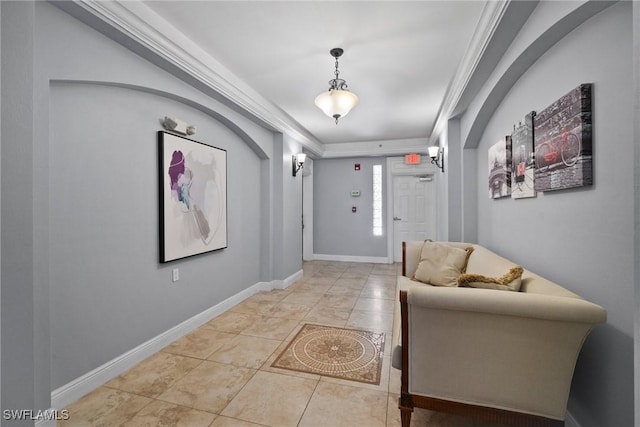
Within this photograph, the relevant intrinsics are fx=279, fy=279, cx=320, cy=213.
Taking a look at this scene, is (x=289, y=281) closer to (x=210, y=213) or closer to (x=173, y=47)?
(x=210, y=213)

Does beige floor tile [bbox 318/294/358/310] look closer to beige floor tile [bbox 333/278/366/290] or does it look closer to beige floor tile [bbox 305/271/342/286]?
beige floor tile [bbox 333/278/366/290]

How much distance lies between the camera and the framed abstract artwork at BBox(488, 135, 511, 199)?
8.13 ft

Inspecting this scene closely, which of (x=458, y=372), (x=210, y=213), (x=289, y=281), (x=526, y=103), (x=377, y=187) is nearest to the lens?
(x=458, y=372)

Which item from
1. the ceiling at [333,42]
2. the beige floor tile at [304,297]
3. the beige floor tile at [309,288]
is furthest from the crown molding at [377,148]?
the beige floor tile at [304,297]

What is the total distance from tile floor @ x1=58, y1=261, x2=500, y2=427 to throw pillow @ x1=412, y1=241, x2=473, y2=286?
0.69 metres

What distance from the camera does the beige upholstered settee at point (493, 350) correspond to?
4.00 feet

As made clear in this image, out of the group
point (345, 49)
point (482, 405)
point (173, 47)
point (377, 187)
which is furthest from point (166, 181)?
point (377, 187)

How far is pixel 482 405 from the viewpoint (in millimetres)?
1369

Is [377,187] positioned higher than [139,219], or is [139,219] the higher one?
[377,187]

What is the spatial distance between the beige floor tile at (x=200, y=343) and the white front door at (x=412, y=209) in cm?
452

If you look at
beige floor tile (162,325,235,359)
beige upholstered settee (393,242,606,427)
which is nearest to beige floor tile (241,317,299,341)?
beige floor tile (162,325,235,359)

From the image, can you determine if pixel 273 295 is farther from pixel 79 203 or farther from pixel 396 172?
pixel 396 172

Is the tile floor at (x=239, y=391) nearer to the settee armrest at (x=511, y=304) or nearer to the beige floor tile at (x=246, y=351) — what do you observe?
the beige floor tile at (x=246, y=351)

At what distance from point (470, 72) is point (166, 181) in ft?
9.64
